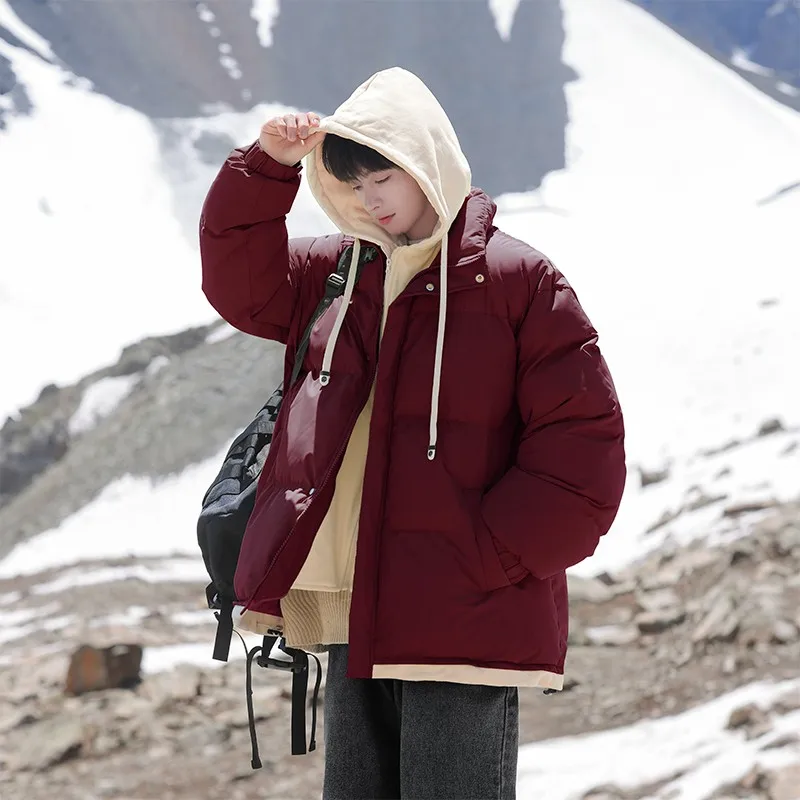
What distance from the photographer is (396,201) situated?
2.05m

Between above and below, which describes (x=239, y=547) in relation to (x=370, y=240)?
below

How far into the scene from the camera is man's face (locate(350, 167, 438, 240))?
6.71ft

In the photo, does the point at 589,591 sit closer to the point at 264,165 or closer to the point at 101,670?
the point at 101,670

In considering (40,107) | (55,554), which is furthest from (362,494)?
(40,107)

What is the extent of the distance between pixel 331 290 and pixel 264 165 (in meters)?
0.25

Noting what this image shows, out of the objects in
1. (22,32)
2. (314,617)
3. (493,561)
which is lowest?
(314,617)

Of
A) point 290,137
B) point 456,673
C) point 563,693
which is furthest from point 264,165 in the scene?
point 563,693

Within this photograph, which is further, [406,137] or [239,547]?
[239,547]

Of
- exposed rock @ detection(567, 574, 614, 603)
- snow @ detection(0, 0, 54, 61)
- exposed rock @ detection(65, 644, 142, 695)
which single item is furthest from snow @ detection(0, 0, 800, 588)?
exposed rock @ detection(65, 644, 142, 695)

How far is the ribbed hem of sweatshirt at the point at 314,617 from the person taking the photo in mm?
2068

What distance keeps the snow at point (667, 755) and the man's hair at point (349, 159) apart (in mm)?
2464

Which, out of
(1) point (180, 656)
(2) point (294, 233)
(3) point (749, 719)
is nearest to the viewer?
(3) point (749, 719)

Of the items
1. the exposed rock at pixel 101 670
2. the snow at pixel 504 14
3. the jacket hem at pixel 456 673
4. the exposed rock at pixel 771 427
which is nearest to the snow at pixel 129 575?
the exposed rock at pixel 101 670

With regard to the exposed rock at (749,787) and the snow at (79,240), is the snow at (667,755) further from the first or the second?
the snow at (79,240)
